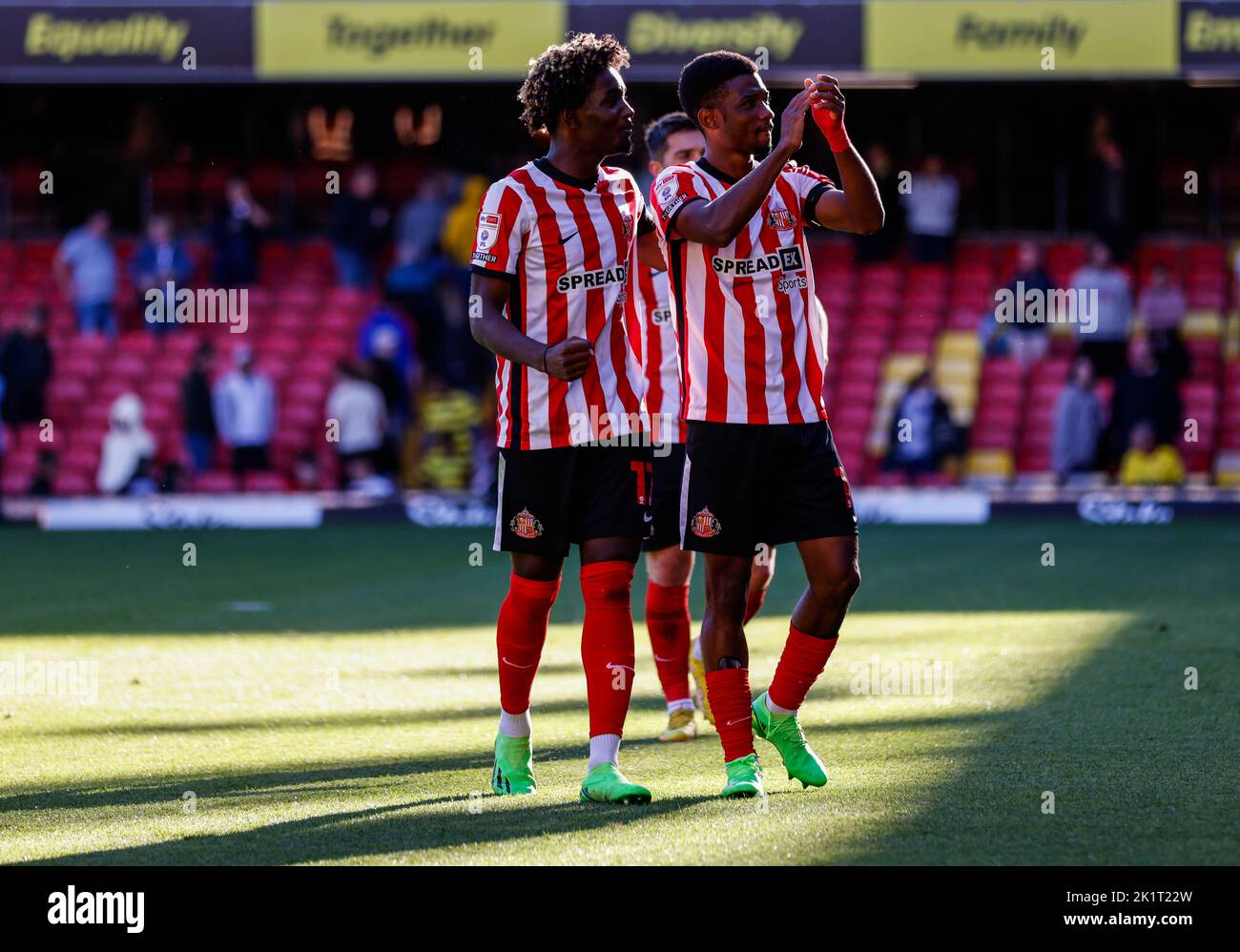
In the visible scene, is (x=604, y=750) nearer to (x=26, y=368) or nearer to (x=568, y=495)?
(x=568, y=495)

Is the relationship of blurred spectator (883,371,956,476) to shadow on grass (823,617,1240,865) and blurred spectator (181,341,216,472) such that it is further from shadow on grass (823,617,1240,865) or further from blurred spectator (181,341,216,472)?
shadow on grass (823,617,1240,865)

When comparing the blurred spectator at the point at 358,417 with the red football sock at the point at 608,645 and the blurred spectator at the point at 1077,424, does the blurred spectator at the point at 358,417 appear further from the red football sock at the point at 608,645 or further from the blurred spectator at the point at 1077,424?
the red football sock at the point at 608,645

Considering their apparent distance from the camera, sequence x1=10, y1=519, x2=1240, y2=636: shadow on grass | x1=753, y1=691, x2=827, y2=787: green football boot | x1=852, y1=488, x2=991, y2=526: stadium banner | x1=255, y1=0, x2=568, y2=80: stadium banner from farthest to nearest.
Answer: x1=255, y1=0, x2=568, y2=80: stadium banner, x1=852, y1=488, x2=991, y2=526: stadium banner, x1=10, y1=519, x2=1240, y2=636: shadow on grass, x1=753, y1=691, x2=827, y2=787: green football boot

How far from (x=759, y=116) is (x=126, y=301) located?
18.4 metres

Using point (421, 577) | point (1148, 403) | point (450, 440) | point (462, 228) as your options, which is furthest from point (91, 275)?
point (1148, 403)

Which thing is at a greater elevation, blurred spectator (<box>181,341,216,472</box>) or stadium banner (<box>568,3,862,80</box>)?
stadium banner (<box>568,3,862,80</box>)

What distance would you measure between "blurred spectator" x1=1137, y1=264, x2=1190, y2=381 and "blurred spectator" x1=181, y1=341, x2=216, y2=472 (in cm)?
930

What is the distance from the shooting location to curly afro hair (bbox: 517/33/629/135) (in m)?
6.01

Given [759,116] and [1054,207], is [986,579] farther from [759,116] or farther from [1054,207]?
[1054,207]

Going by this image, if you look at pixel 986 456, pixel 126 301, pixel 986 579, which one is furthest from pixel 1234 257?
pixel 126 301

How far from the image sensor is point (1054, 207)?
23.1m

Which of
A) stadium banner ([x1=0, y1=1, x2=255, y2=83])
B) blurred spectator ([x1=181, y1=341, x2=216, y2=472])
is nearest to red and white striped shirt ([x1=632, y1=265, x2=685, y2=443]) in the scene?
blurred spectator ([x1=181, y1=341, x2=216, y2=472])

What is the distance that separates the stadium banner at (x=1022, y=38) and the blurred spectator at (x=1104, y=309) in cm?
189

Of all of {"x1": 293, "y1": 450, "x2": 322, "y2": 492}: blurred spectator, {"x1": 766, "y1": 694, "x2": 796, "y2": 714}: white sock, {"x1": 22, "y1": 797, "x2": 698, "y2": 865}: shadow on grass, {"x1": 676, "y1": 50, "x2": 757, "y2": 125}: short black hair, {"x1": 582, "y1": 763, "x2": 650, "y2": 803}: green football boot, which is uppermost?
{"x1": 676, "y1": 50, "x2": 757, "y2": 125}: short black hair
